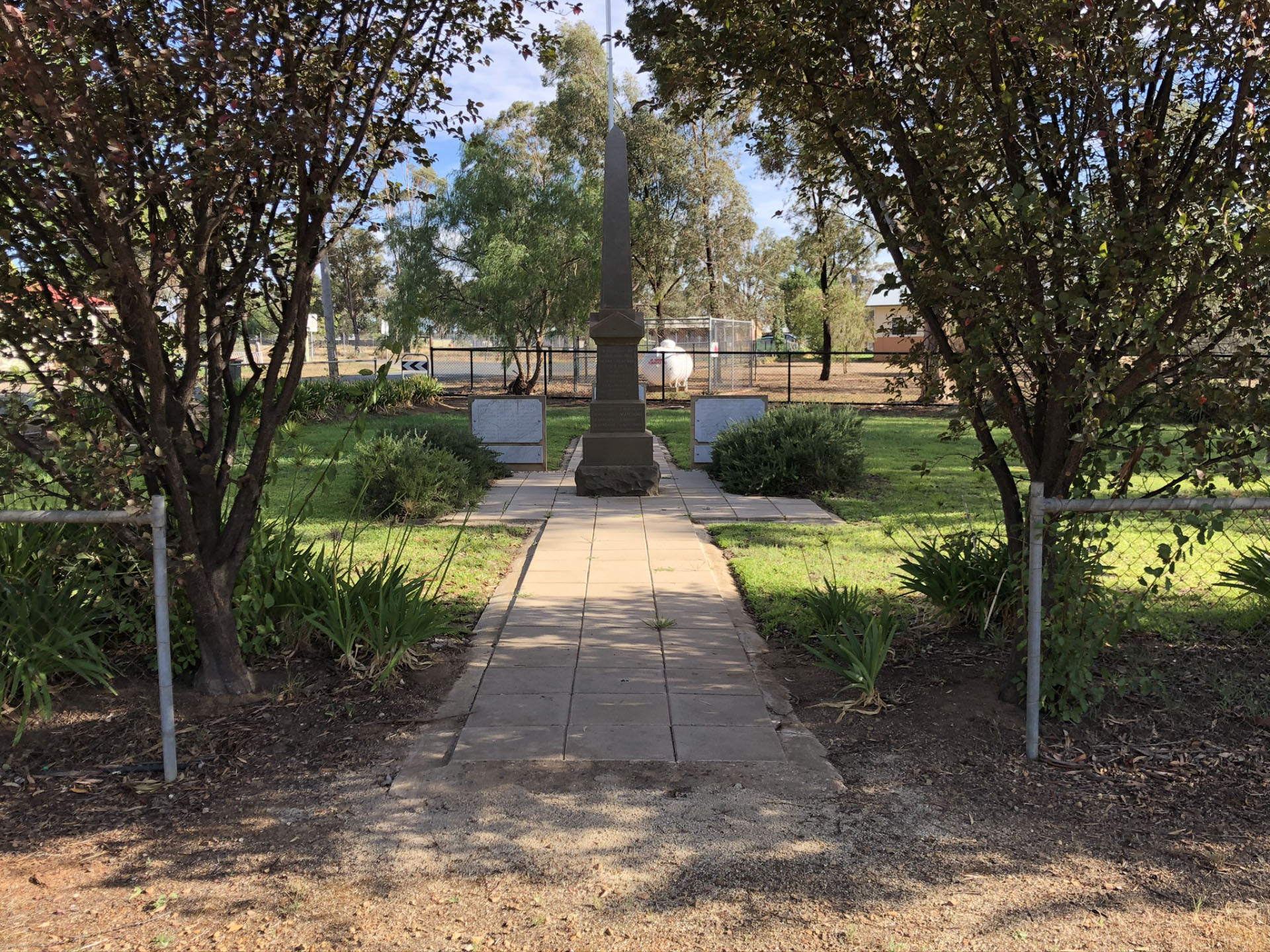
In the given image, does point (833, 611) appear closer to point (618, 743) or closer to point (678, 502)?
point (618, 743)

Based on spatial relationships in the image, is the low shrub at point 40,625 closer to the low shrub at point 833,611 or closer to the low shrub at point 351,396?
the low shrub at point 833,611

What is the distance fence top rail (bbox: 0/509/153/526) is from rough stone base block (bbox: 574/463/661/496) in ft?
24.1

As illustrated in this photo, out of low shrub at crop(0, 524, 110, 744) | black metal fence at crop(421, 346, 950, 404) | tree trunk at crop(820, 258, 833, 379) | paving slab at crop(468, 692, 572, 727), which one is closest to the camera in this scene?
low shrub at crop(0, 524, 110, 744)

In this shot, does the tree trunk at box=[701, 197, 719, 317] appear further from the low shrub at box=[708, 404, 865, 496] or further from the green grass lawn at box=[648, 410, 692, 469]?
the low shrub at box=[708, 404, 865, 496]

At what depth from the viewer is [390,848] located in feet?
10.2

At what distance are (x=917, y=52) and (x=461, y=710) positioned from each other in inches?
145

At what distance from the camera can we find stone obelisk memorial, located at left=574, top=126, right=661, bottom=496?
10812mm

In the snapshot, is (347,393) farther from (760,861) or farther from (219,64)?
(760,861)

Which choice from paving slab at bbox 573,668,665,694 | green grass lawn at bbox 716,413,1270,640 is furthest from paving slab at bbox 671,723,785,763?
green grass lawn at bbox 716,413,1270,640

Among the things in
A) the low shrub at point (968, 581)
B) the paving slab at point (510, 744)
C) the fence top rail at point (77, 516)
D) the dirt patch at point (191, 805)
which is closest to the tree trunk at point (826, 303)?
the low shrub at point (968, 581)

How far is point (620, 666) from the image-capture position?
4.89 m

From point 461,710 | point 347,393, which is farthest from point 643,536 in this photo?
point 347,393

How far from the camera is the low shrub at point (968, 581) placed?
5195 mm

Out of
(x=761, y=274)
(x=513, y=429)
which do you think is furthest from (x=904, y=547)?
(x=761, y=274)
